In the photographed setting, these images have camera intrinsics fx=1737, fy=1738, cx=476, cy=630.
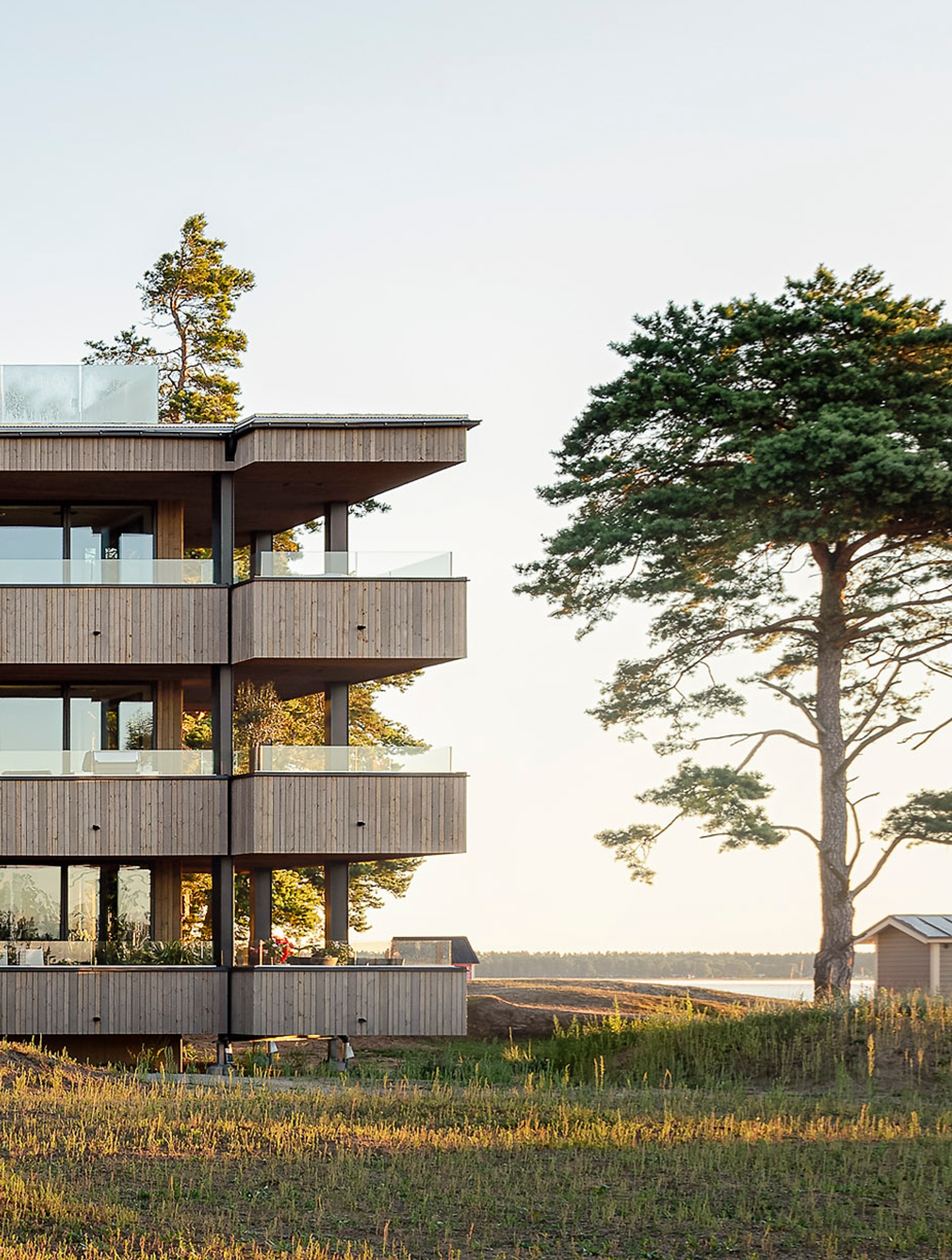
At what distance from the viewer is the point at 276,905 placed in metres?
Result: 39.9

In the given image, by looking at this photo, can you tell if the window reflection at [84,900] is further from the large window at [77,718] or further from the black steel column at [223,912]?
the black steel column at [223,912]

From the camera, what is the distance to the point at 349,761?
27109mm

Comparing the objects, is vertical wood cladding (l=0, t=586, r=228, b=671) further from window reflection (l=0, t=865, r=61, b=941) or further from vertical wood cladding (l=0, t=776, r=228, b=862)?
window reflection (l=0, t=865, r=61, b=941)

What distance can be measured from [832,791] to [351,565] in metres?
12.6

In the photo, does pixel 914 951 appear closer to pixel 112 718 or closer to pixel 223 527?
pixel 112 718

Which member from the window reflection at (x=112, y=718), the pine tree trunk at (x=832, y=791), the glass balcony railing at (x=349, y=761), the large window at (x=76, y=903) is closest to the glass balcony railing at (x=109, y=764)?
the glass balcony railing at (x=349, y=761)

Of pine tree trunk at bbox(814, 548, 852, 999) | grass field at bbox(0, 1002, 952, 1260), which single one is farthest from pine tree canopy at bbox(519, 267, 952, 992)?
grass field at bbox(0, 1002, 952, 1260)

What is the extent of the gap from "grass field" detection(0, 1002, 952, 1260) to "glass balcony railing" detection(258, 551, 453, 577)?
28.6ft

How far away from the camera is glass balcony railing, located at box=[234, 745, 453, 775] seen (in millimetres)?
27078

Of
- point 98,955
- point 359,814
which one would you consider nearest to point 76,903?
point 98,955

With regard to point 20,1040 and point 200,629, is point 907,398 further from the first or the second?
point 20,1040

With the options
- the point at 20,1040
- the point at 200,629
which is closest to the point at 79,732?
the point at 200,629

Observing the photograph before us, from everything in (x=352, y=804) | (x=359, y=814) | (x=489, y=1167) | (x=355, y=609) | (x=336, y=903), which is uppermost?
(x=355, y=609)

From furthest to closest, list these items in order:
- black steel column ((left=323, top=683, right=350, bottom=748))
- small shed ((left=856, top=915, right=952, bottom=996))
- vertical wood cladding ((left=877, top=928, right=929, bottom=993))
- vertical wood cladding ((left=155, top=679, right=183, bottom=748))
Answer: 1. vertical wood cladding ((left=877, top=928, right=929, bottom=993))
2. small shed ((left=856, top=915, right=952, bottom=996))
3. vertical wood cladding ((left=155, top=679, right=183, bottom=748))
4. black steel column ((left=323, top=683, right=350, bottom=748))
